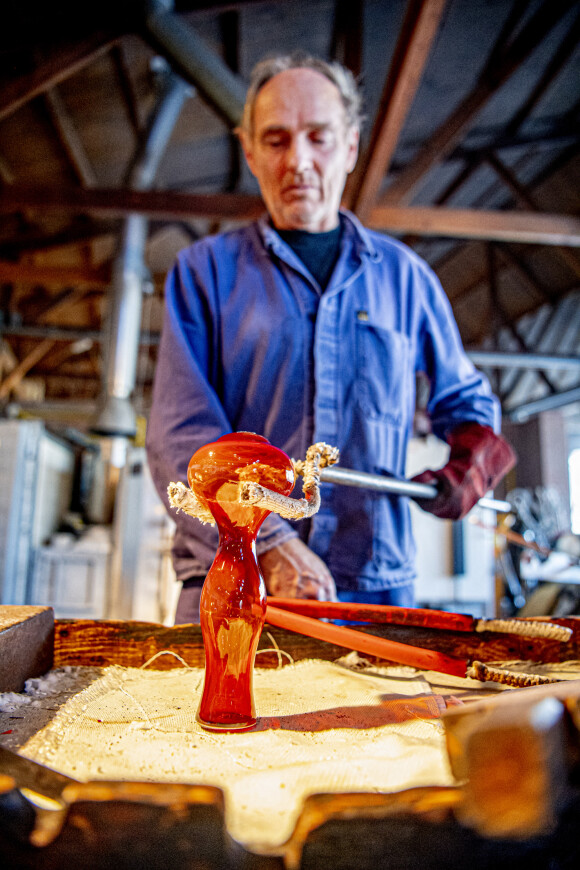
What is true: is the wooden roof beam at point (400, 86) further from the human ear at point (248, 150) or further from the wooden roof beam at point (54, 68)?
the wooden roof beam at point (54, 68)

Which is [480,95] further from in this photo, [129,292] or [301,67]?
[301,67]

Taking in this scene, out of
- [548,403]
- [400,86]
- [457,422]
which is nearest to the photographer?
[457,422]

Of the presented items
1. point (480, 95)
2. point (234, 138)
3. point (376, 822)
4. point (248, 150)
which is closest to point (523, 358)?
point (480, 95)

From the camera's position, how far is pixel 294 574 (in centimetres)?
92

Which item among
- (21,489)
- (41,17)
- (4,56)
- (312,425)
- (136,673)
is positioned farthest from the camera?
(21,489)

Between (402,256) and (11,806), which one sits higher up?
(402,256)

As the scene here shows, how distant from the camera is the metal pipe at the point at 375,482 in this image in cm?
88

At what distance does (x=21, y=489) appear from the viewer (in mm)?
4250

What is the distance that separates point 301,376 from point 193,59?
122 inches

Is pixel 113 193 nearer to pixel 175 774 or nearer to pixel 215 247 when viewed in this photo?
pixel 215 247

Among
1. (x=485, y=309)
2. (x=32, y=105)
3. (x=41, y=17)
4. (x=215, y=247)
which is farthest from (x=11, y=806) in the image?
(x=485, y=309)

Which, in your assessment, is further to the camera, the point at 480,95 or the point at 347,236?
the point at 480,95

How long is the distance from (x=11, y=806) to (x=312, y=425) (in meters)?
0.92

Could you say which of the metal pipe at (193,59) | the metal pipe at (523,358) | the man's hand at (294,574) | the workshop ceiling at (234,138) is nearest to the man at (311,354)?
the man's hand at (294,574)
